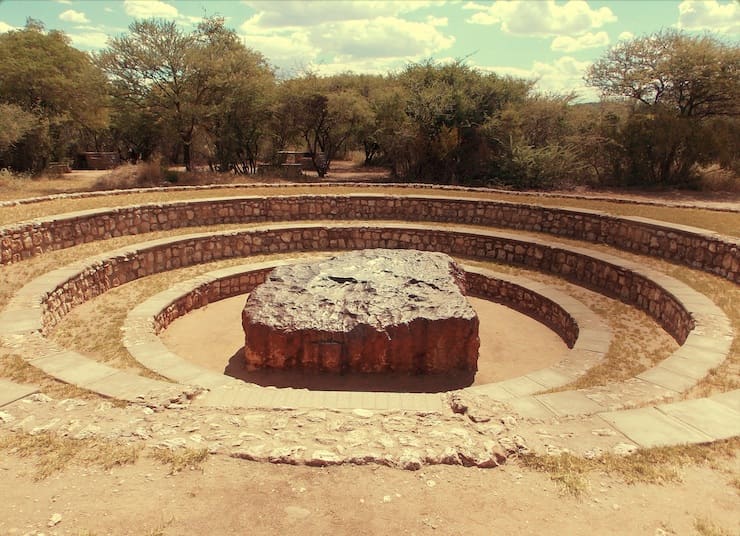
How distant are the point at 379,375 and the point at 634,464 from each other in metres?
4.23

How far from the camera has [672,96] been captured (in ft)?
78.7

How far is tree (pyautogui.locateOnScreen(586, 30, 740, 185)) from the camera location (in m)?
22.5

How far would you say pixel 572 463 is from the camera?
11.3 feet

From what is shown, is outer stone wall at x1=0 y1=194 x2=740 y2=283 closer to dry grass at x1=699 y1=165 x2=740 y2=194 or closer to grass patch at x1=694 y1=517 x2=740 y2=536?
grass patch at x1=694 y1=517 x2=740 y2=536

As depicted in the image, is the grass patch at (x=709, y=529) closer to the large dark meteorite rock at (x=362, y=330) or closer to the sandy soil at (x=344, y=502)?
the sandy soil at (x=344, y=502)

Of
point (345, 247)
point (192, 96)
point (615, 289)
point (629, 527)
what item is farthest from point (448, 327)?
point (192, 96)

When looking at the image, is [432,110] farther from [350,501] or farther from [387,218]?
[350,501]

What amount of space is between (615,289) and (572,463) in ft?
26.4

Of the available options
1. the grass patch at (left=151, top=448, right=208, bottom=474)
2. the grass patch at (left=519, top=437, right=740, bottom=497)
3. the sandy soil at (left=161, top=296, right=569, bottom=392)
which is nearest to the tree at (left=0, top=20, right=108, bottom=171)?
the sandy soil at (left=161, top=296, right=569, bottom=392)

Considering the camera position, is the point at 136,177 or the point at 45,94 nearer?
the point at 136,177

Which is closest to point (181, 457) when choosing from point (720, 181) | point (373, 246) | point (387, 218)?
point (373, 246)

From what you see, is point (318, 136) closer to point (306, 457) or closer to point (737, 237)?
point (737, 237)

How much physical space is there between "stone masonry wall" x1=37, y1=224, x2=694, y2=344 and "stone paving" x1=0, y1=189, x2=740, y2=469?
3.60 meters

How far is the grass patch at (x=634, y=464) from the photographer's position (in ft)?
10.7
